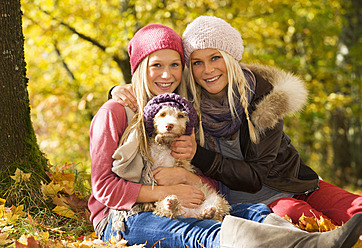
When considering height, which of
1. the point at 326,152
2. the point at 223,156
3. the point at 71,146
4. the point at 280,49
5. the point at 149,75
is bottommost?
the point at 326,152

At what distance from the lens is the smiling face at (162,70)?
318 centimetres

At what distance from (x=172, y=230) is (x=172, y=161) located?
56 centimetres

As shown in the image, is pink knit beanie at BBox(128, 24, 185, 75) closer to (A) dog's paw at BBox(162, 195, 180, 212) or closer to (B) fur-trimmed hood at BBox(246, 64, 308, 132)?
(B) fur-trimmed hood at BBox(246, 64, 308, 132)

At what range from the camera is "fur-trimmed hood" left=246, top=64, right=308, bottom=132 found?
3246mm

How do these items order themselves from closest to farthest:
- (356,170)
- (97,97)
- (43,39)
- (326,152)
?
(43,39) < (97,97) < (356,170) < (326,152)

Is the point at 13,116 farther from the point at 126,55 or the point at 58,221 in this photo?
the point at 126,55

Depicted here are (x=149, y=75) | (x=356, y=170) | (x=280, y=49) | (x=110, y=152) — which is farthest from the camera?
(x=280, y=49)

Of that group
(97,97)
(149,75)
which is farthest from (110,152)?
(97,97)

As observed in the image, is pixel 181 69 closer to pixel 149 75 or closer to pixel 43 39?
pixel 149 75

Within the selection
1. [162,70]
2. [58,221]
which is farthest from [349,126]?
[58,221]

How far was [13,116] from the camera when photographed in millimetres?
3492

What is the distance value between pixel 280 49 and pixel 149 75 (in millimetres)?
9918

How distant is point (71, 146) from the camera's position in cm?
1038

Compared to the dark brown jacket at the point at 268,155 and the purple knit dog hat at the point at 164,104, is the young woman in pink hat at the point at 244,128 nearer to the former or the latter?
the dark brown jacket at the point at 268,155
